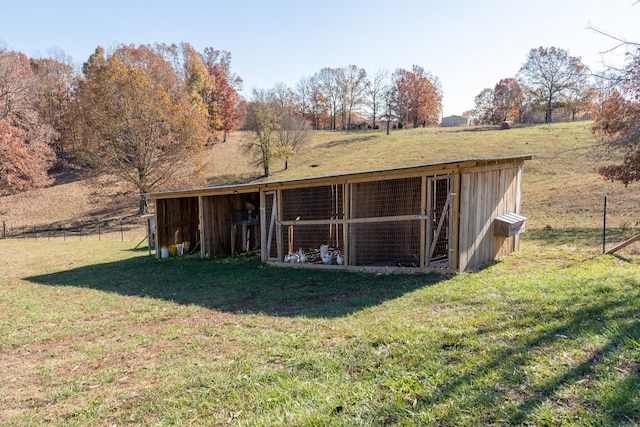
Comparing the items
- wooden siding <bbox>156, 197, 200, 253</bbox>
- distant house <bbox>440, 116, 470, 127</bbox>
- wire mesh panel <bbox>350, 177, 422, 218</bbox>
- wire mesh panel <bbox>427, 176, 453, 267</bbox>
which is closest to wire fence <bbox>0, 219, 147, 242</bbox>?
wooden siding <bbox>156, 197, 200, 253</bbox>

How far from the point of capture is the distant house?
199 feet

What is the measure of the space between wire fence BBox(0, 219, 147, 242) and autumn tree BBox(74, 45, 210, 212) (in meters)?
2.23

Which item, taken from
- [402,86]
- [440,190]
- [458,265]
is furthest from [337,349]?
[402,86]

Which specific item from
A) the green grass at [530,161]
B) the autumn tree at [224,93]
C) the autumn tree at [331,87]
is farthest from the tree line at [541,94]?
the autumn tree at [224,93]

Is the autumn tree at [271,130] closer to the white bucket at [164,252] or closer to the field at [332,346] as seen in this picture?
the white bucket at [164,252]

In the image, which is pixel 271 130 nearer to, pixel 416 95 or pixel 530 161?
pixel 530 161

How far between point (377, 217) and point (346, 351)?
496 centimetres

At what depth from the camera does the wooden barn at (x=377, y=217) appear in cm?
770

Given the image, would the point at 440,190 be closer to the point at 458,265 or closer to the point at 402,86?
the point at 458,265

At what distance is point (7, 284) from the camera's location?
9562mm

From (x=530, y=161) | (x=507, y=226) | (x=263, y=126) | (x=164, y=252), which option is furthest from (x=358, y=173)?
(x=263, y=126)

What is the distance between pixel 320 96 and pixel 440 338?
5470 centimetres

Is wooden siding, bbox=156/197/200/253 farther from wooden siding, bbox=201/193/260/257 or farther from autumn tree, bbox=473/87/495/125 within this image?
autumn tree, bbox=473/87/495/125

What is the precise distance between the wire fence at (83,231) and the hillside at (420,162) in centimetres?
104
